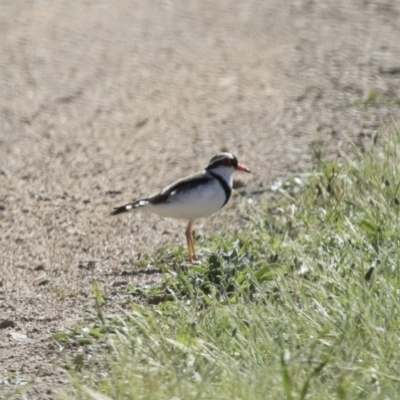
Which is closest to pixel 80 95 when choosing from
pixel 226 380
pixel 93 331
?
pixel 93 331

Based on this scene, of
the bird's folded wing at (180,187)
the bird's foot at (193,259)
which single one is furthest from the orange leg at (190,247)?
the bird's folded wing at (180,187)

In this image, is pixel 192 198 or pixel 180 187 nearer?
pixel 192 198

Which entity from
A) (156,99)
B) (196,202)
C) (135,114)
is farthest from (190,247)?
(156,99)

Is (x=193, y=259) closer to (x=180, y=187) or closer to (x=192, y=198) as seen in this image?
(x=192, y=198)

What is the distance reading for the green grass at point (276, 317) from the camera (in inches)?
179

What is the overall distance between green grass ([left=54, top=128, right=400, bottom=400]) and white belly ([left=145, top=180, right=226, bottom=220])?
203mm

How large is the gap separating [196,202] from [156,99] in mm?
3163

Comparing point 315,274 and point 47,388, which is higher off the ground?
point 315,274

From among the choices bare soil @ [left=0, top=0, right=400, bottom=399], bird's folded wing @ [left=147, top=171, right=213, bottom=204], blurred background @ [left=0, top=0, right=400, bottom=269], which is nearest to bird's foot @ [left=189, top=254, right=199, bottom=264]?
bare soil @ [left=0, top=0, right=400, bottom=399]

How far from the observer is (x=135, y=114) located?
10008 mm

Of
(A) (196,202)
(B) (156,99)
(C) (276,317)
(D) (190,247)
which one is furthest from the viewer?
(B) (156,99)

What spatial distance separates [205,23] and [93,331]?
676cm

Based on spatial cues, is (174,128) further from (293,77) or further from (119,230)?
(119,230)

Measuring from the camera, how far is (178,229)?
788 cm
